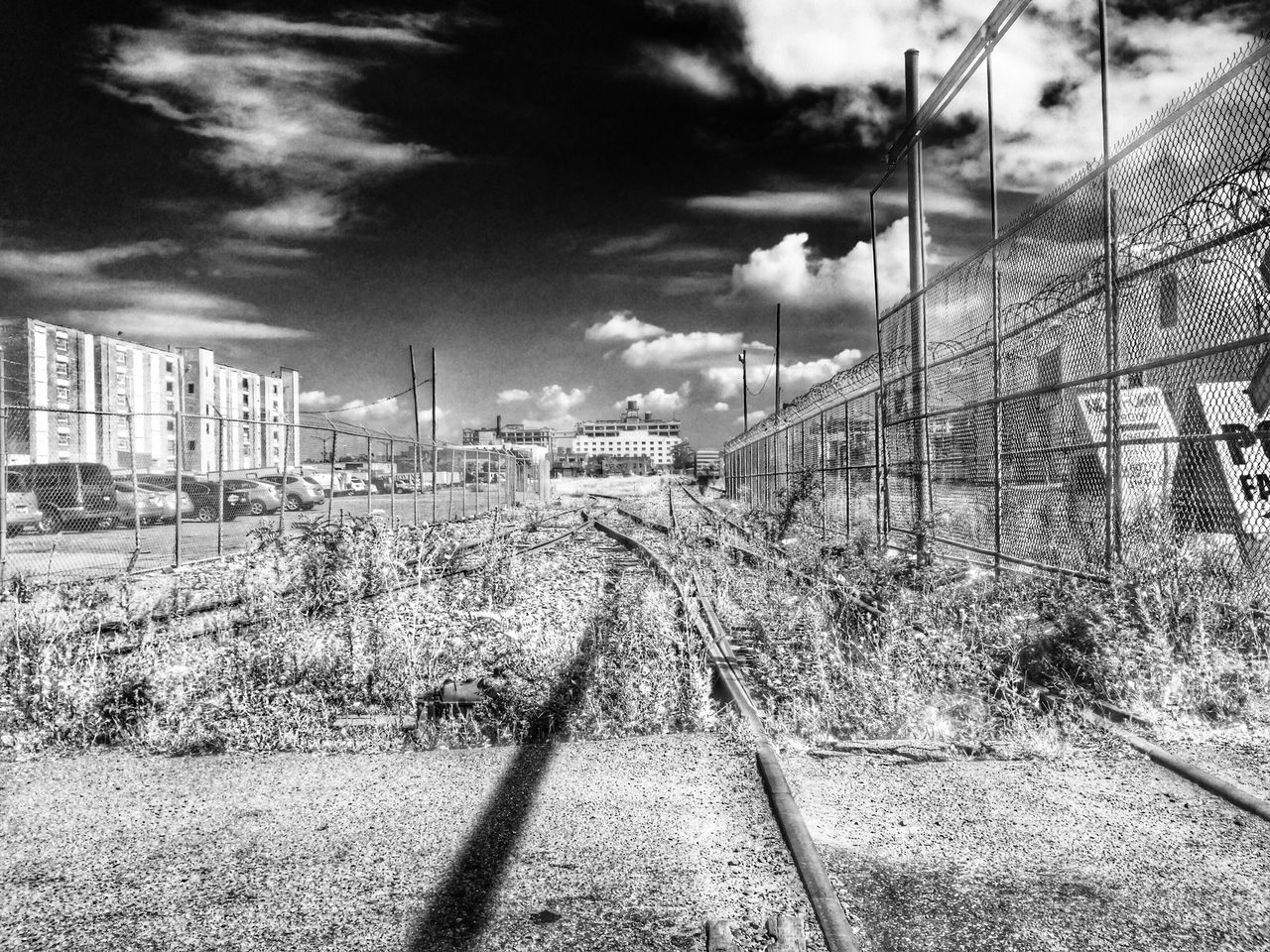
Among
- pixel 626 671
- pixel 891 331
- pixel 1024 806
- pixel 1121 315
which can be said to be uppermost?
pixel 891 331

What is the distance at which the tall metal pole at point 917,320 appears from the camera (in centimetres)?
1055

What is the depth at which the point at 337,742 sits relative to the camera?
443 cm

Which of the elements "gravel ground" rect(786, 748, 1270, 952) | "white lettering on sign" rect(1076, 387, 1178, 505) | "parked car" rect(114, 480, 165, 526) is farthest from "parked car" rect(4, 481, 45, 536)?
"white lettering on sign" rect(1076, 387, 1178, 505)

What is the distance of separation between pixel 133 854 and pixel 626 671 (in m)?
2.58

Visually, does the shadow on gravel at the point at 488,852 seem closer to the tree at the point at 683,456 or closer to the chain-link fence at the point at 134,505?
the chain-link fence at the point at 134,505

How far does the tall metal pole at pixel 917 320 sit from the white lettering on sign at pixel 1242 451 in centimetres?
411

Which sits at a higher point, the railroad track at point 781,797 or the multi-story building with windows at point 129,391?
the multi-story building with windows at point 129,391

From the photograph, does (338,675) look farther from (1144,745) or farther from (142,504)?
(142,504)

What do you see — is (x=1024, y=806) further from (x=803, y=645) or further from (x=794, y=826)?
(x=803, y=645)

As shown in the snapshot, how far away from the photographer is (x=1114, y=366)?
6.09m

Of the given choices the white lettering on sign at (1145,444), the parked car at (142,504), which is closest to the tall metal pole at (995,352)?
the white lettering on sign at (1145,444)

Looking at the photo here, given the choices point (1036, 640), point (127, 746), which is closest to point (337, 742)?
point (127, 746)

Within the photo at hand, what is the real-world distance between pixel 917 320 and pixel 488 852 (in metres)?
9.45

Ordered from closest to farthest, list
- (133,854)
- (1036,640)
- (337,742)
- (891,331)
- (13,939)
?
(13,939)
(133,854)
(337,742)
(1036,640)
(891,331)
